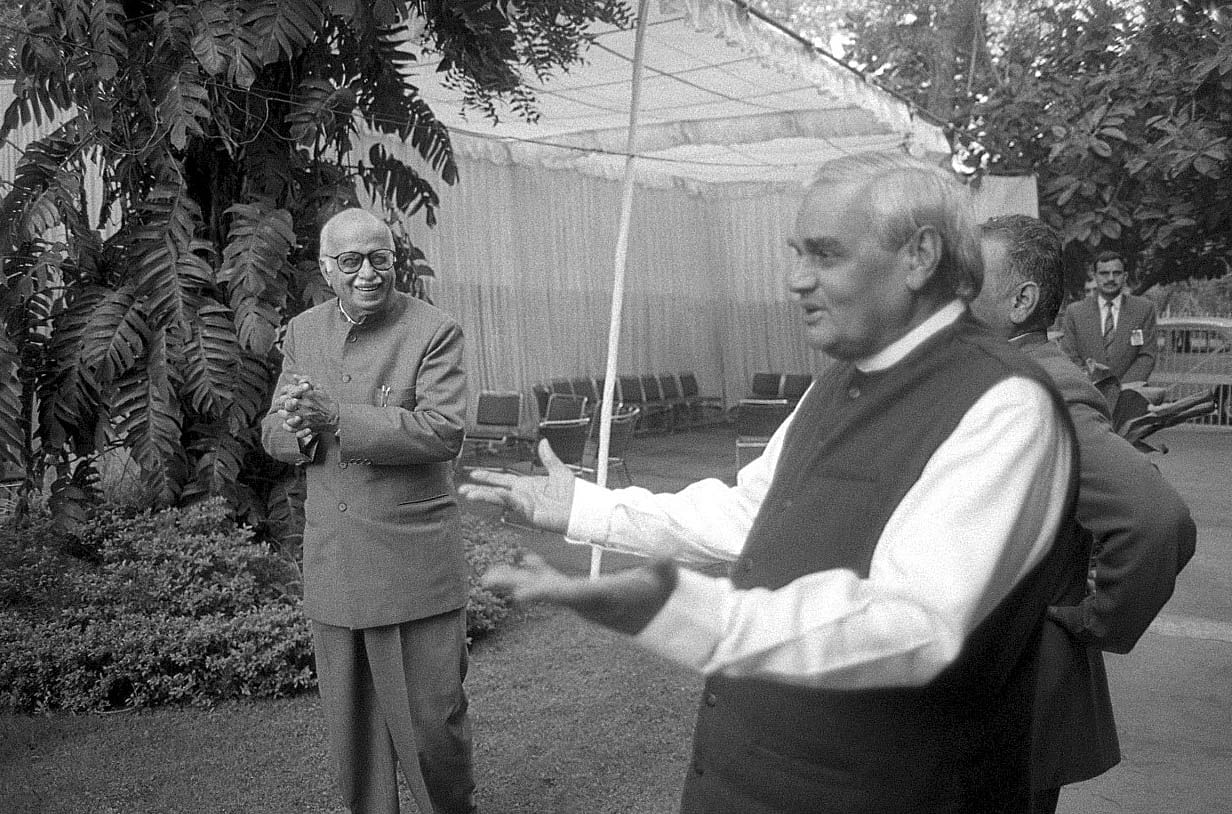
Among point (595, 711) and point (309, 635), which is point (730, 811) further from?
point (309, 635)

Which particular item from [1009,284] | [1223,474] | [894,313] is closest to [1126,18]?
[1223,474]

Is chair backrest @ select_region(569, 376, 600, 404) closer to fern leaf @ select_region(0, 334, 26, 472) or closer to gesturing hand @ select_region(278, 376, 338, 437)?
fern leaf @ select_region(0, 334, 26, 472)

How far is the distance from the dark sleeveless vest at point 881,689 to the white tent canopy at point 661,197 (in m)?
4.47

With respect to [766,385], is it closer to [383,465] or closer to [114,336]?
[114,336]

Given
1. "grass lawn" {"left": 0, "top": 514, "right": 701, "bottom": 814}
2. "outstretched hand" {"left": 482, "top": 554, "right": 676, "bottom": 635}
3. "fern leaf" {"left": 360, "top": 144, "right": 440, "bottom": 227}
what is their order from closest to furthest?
"outstretched hand" {"left": 482, "top": 554, "right": 676, "bottom": 635} → "grass lawn" {"left": 0, "top": 514, "right": 701, "bottom": 814} → "fern leaf" {"left": 360, "top": 144, "right": 440, "bottom": 227}

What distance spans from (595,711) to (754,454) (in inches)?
290

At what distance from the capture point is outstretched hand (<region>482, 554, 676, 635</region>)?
1.22 m

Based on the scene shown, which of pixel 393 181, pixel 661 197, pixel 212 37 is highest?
pixel 661 197

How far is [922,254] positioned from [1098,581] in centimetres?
110

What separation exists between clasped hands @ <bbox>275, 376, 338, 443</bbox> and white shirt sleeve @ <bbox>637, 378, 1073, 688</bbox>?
6.69 feet

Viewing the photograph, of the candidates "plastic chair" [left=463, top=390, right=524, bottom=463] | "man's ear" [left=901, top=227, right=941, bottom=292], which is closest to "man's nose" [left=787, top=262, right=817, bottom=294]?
"man's ear" [left=901, top=227, right=941, bottom=292]

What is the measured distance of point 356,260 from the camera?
3.27 m

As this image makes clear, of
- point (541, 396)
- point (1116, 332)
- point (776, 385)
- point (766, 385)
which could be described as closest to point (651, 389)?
point (766, 385)

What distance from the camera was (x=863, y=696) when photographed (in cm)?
146
